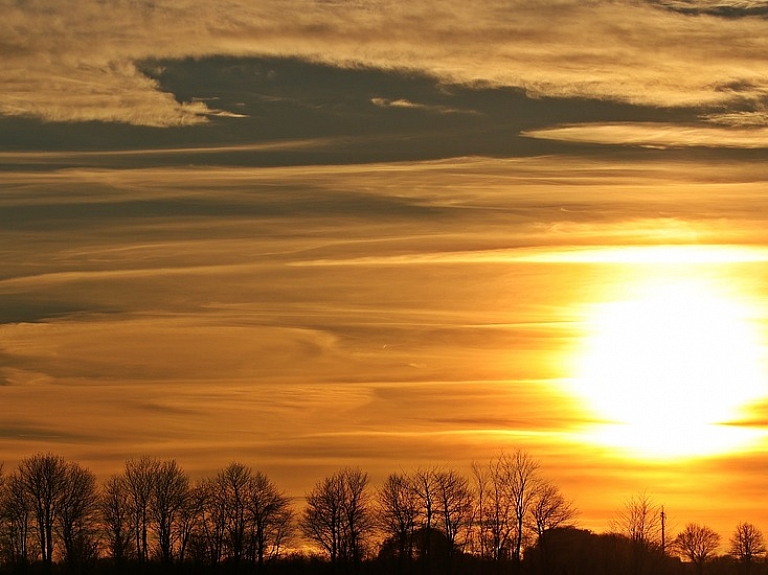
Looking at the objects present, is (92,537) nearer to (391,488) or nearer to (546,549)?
(391,488)

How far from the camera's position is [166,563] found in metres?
149

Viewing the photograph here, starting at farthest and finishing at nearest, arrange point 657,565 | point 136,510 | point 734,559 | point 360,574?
point 734,559 < point 657,565 < point 136,510 < point 360,574

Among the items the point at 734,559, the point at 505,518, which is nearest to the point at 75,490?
the point at 505,518

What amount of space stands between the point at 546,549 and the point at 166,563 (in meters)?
38.2

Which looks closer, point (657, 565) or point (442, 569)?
point (442, 569)

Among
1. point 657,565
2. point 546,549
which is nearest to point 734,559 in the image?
point 657,565

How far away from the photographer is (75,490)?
502 ft

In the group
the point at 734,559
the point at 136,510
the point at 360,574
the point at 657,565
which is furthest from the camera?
the point at 734,559

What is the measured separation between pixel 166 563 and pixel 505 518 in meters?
34.6

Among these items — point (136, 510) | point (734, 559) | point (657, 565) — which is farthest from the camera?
point (734, 559)

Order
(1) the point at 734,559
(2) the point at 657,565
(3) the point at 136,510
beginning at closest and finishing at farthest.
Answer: (3) the point at 136,510
(2) the point at 657,565
(1) the point at 734,559

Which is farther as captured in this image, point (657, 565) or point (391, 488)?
point (657, 565)

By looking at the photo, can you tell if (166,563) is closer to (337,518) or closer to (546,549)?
(337,518)

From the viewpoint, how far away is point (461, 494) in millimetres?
150625
